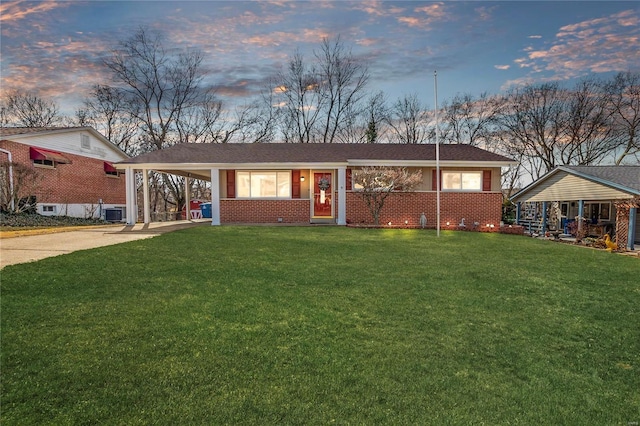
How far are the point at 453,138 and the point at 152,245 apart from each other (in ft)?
102

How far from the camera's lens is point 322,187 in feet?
57.3

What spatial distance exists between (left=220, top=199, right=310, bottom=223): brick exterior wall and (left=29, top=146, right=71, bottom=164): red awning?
33.3 ft

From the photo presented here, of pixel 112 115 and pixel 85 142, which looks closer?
pixel 85 142

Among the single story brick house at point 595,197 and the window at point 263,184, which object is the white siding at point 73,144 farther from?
the single story brick house at point 595,197

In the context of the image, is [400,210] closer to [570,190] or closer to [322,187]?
[322,187]

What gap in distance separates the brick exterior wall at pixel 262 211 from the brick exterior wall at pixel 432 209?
240 cm

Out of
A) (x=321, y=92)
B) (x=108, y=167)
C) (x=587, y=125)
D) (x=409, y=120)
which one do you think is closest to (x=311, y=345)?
(x=108, y=167)

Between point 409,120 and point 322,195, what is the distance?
20366 mm

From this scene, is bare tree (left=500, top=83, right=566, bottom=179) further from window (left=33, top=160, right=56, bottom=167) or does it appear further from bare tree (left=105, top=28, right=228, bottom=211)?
window (left=33, top=160, right=56, bottom=167)

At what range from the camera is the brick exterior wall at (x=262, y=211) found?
16.7 m

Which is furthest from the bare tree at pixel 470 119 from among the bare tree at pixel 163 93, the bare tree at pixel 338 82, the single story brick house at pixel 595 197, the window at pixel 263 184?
the window at pixel 263 184

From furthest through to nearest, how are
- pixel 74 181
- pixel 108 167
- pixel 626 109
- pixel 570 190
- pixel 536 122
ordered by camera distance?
pixel 536 122 < pixel 626 109 < pixel 108 167 < pixel 74 181 < pixel 570 190

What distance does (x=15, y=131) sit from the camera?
18.4 meters

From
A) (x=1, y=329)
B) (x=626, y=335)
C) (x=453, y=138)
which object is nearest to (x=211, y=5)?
(x=1, y=329)
